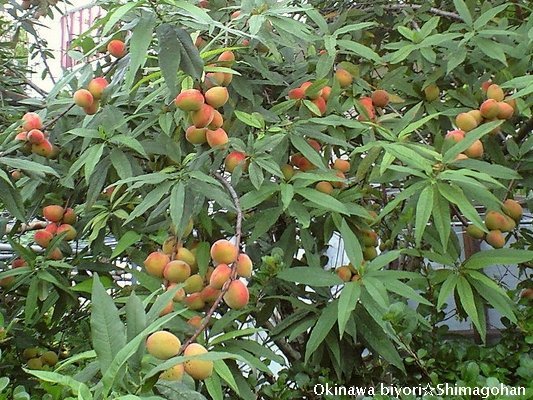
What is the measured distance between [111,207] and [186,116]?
267mm

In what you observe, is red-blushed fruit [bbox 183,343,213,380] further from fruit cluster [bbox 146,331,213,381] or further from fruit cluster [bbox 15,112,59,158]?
fruit cluster [bbox 15,112,59,158]

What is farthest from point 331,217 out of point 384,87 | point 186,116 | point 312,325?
point 384,87

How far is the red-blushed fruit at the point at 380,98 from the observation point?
1264 millimetres

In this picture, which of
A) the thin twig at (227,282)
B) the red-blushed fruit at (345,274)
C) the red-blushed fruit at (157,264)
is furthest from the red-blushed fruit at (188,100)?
the red-blushed fruit at (345,274)

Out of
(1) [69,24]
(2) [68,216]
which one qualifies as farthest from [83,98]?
(1) [69,24]

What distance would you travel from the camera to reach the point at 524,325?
103cm

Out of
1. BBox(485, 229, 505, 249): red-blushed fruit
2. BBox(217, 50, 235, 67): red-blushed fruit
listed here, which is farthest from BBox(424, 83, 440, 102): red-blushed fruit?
BBox(217, 50, 235, 67): red-blushed fruit

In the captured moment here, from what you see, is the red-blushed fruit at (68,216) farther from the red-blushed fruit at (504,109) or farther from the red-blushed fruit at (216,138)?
the red-blushed fruit at (504,109)

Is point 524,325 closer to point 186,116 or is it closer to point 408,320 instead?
point 408,320

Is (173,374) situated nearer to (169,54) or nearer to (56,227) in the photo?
(169,54)

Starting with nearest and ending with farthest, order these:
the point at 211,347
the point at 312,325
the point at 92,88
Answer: the point at 211,347 → the point at 312,325 → the point at 92,88

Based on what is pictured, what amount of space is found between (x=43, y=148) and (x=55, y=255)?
0.69ft

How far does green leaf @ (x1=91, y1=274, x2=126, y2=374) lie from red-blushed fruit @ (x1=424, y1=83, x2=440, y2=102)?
3.10 feet

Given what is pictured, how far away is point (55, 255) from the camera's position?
119cm
